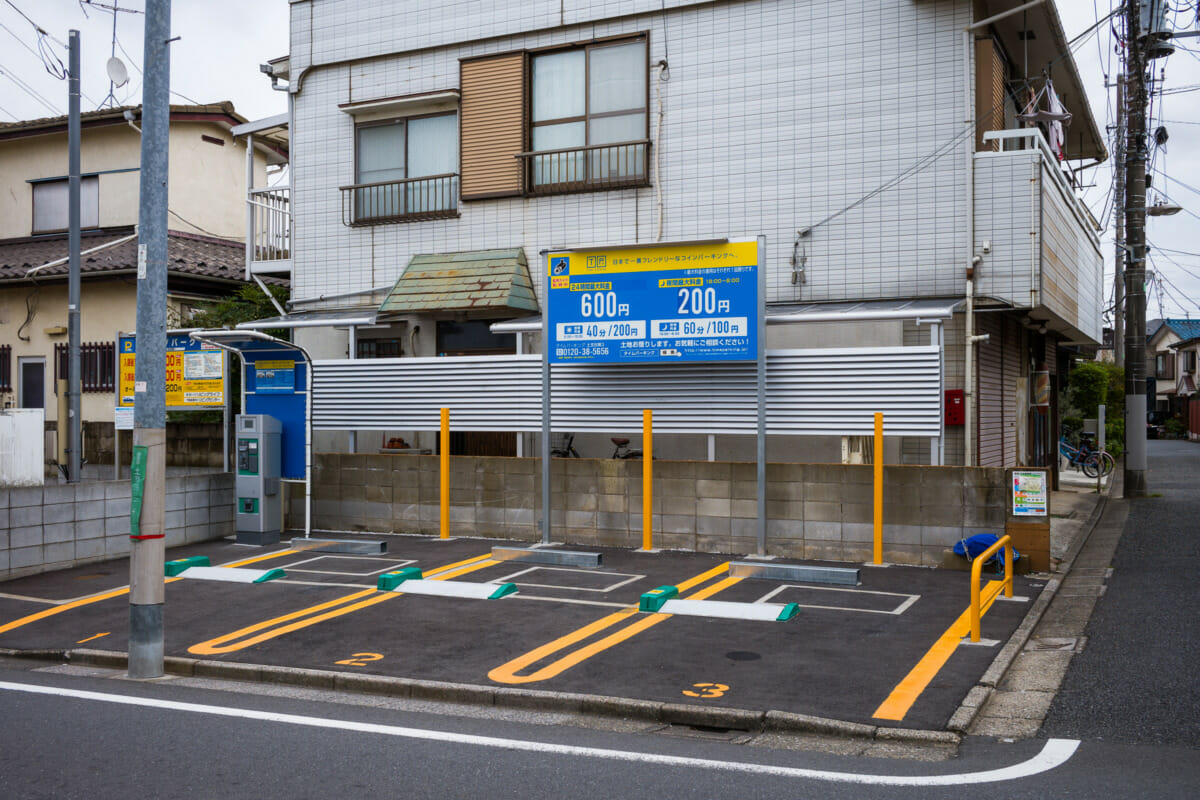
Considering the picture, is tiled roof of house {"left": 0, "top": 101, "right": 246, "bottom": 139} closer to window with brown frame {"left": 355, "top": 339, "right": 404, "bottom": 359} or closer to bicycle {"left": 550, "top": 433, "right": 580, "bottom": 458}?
window with brown frame {"left": 355, "top": 339, "right": 404, "bottom": 359}

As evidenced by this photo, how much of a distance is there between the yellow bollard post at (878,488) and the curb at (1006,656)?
171cm

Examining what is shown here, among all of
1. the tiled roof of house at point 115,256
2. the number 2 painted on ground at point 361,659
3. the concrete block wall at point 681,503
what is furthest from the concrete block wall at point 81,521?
the tiled roof of house at point 115,256

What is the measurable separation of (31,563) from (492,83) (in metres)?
9.41

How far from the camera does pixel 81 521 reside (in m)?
11.9

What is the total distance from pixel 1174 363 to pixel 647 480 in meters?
65.3

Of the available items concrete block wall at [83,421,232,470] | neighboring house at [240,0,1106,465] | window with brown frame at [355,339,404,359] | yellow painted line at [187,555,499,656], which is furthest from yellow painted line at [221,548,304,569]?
window with brown frame at [355,339,404,359]

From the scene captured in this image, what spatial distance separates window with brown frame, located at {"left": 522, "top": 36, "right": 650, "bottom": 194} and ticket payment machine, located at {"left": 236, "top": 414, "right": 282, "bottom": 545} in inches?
218

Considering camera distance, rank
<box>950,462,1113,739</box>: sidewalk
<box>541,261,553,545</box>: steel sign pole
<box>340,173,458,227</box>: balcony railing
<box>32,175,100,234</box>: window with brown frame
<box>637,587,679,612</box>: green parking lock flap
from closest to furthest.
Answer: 1. <box>950,462,1113,739</box>: sidewalk
2. <box>637,587,679,612</box>: green parking lock flap
3. <box>541,261,553,545</box>: steel sign pole
4. <box>340,173,458,227</box>: balcony railing
5. <box>32,175,100,234</box>: window with brown frame

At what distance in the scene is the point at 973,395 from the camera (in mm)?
12898

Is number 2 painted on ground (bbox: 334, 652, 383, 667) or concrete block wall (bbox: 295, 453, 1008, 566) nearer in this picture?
number 2 painted on ground (bbox: 334, 652, 383, 667)

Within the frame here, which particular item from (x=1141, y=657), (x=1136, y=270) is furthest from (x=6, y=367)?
(x=1136, y=270)

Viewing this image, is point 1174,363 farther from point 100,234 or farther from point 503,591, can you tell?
point 503,591

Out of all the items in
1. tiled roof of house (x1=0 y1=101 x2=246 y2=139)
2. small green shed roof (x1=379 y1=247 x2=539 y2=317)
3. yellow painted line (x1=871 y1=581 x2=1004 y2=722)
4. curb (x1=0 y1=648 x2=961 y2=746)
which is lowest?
curb (x1=0 y1=648 x2=961 y2=746)

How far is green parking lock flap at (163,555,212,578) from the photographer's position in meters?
11.3
